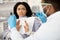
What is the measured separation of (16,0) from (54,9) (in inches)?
29.4

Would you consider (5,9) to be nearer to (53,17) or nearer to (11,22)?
(11,22)

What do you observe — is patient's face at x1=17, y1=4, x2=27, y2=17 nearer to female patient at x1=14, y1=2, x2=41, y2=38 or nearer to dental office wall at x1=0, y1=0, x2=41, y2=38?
female patient at x1=14, y1=2, x2=41, y2=38

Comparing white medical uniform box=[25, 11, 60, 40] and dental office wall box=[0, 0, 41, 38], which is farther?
dental office wall box=[0, 0, 41, 38]

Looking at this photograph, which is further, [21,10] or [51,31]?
[21,10]

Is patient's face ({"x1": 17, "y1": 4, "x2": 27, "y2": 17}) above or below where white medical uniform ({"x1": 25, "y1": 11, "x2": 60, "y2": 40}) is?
below

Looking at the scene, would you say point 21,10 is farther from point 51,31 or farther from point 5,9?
point 51,31

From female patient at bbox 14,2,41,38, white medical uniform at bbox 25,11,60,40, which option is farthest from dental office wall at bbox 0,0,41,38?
white medical uniform at bbox 25,11,60,40

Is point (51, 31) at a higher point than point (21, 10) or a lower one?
higher

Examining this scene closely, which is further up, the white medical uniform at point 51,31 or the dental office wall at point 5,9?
the white medical uniform at point 51,31

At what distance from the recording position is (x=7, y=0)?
189 cm

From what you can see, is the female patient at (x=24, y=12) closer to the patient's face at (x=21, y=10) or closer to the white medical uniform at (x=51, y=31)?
the patient's face at (x=21, y=10)

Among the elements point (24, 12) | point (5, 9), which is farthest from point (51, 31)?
point (5, 9)

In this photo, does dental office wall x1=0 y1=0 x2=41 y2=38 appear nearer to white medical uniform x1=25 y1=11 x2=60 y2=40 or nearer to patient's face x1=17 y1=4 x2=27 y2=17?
patient's face x1=17 y1=4 x2=27 y2=17

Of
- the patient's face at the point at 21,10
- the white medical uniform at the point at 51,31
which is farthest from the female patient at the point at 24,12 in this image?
the white medical uniform at the point at 51,31
